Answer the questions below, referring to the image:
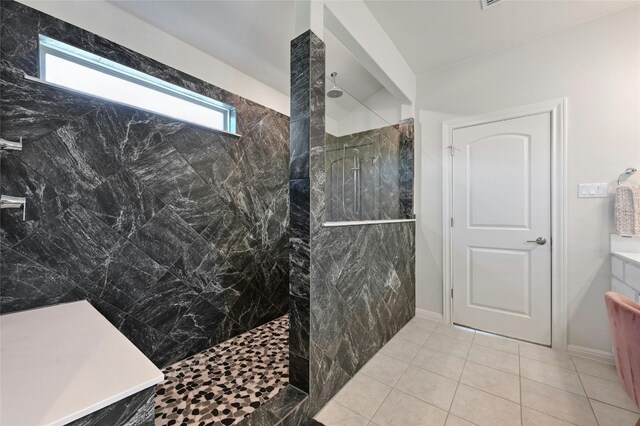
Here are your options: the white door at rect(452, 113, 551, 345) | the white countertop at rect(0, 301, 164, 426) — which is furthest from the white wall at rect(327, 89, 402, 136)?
the white countertop at rect(0, 301, 164, 426)

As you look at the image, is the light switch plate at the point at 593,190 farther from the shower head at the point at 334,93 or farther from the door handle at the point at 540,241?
the shower head at the point at 334,93

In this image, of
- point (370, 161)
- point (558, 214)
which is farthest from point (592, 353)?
point (370, 161)

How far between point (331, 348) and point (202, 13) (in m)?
2.50

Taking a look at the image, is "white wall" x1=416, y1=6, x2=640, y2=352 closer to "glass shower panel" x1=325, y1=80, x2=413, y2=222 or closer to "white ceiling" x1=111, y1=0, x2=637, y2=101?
"white ceiling" x1=111, y1=0, x2=637, y2=101

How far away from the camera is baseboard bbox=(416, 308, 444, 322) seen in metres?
2.86

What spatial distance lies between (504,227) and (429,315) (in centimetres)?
121

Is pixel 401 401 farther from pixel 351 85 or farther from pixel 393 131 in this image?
pixel 351 85

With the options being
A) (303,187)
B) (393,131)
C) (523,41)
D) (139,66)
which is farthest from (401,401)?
(523,41)

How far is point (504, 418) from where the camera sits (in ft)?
4.96

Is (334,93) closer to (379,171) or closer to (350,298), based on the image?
(379,171)

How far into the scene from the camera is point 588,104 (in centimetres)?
218

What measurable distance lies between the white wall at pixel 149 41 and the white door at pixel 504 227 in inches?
89.2

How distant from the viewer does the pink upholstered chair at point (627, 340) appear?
95 centimetres

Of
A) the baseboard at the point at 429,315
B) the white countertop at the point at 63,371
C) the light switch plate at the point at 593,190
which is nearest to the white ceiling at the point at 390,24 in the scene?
the light switch plate at the point at 593,190
